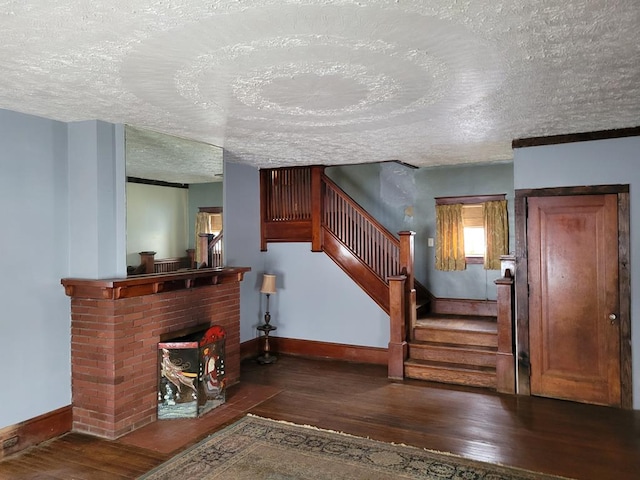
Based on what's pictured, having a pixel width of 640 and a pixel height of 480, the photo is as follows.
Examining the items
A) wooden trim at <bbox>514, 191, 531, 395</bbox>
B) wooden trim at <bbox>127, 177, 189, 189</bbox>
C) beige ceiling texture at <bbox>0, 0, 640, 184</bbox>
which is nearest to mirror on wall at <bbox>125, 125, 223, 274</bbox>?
wooden trim at <bbox>127, 177, 189, 189</bbox>

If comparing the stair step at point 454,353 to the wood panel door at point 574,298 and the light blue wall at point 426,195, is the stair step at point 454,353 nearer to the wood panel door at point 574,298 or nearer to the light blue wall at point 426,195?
the wood panel door at point 574,298

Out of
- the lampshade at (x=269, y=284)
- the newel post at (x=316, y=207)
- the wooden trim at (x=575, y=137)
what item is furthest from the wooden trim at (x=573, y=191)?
the lampshade at (x=269, y=284)

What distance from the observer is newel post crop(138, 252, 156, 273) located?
4215mm

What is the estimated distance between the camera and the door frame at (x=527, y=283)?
4.39 meters

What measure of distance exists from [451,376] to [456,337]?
0.61 meters

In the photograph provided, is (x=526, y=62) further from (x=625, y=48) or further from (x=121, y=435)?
(x=121, y=435)

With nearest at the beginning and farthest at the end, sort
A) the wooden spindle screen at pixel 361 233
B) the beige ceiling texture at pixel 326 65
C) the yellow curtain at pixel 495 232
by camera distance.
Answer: the beige ceiling texture at pixel 326 65 → the wooden spindle screen at pixel 361 233 → the yellow curtain at pixel 495 232

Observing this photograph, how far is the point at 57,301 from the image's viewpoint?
391cm

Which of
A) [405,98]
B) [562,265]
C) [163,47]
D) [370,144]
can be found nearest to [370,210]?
[370,144]

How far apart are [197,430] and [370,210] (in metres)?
4.79

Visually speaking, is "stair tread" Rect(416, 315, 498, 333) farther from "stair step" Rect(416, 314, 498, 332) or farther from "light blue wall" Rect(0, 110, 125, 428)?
"light blue wall" Rect(0, 110, 125, 428)

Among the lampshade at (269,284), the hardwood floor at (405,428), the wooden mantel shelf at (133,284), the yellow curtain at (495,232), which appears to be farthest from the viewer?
the yellow curtain at (495,232)

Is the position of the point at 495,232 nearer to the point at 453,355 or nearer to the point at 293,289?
the point at 453,355

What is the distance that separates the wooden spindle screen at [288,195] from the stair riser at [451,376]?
2.57m
